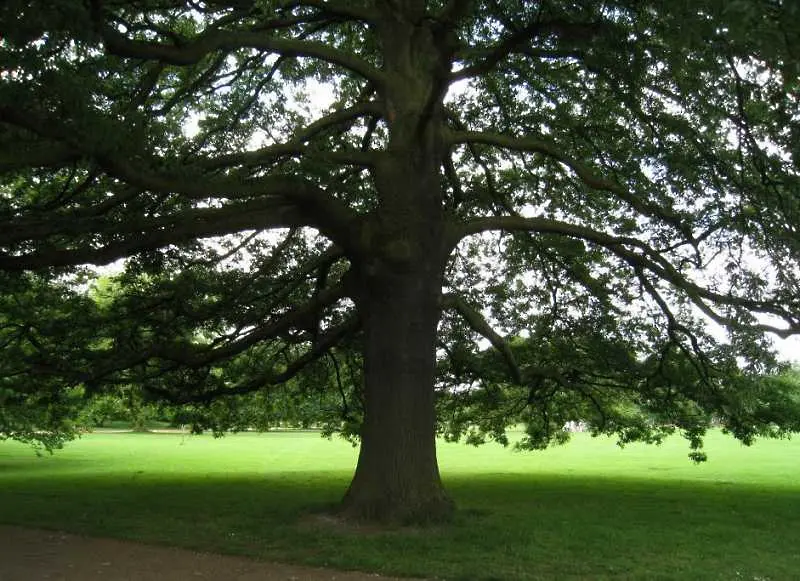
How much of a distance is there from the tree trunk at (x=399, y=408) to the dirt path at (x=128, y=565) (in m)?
2.37

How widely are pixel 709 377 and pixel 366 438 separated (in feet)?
22.0

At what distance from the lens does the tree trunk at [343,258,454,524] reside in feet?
32.2

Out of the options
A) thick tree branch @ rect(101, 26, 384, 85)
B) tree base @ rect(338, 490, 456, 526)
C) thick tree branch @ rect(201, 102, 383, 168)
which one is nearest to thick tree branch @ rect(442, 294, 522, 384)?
thick tree branch @ rect(201, 102, 383, 168)

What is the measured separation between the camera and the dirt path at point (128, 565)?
Result: 7129mm

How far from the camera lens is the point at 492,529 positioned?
31.8ft

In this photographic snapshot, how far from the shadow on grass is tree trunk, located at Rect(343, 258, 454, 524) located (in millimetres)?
503

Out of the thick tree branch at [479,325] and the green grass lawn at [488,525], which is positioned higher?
the thick tree branch at [479,325]

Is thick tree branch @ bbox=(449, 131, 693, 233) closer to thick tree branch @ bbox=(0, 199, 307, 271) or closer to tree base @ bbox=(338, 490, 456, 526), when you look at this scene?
thick tree branch @ bbox=(0, 199, 307, 271)

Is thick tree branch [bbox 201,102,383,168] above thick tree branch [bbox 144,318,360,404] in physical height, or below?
above

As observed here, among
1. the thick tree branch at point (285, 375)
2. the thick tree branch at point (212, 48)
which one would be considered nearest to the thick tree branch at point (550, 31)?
the thick tree branch at point (212, 48)

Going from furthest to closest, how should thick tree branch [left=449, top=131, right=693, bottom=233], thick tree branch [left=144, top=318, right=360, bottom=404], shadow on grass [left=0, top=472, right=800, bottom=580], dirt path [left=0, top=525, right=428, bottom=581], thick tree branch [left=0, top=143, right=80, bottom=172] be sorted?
thick tree branch [left=144, top=318, right=360, bottom=404], thick tree branch [left=449, top=131, right=693, bottom=233], shadow on grass [left=0, top=472, right=800, bottom=580], dirt path [left=0, top=525, right=428, bottom=581], thick tree branch [left=0, top=143, right=80, bottom=172]

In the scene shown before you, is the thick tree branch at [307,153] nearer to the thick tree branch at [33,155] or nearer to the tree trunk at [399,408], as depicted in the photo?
the tree trunk at [399,408]

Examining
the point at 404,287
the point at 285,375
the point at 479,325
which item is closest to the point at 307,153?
the point at 404,287

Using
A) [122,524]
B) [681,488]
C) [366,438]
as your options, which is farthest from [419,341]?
[681,488]
